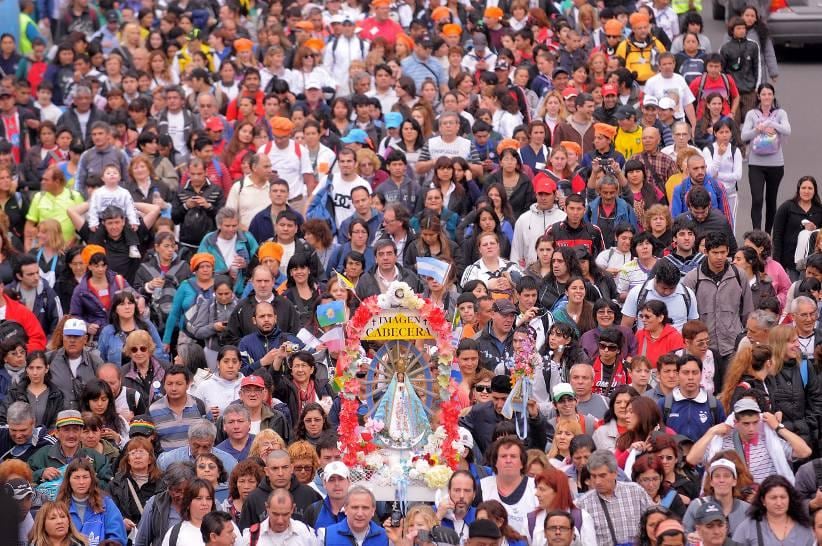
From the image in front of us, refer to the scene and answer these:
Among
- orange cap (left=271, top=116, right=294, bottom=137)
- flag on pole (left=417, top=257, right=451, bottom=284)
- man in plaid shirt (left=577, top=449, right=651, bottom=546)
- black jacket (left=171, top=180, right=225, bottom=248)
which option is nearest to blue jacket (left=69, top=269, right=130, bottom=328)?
black jacket (left=171, top=180, right=225, bottom=248)

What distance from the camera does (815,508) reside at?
12.0 meters

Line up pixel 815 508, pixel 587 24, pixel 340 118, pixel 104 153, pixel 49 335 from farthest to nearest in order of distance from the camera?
pixel 587 24 → pixel 340 118 → pixel 104 153 → pixel 49 335 → pixel 815 508

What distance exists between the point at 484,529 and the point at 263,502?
6.18 feet

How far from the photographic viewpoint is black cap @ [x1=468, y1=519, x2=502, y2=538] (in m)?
11.3

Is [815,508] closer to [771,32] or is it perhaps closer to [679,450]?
[679,450]

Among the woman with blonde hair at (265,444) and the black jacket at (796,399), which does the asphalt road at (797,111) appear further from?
the woman with blonde hair at (265,444)

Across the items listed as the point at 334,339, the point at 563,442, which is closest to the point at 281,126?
the point at 334,339

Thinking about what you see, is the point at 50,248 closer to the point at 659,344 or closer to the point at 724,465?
the point at 659,344

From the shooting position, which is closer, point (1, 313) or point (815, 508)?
point (815, 508)

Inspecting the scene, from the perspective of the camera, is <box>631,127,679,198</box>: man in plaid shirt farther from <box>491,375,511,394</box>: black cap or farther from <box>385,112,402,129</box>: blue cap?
<box>491,375,511,394</box>: black cap

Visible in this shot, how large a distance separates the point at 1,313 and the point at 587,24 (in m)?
11.2

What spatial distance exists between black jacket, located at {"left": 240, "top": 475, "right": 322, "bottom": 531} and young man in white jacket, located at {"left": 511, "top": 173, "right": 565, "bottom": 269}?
5485 mm

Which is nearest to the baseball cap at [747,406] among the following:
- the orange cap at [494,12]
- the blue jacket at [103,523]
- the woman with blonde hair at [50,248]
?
the blue jacket at [103,523]

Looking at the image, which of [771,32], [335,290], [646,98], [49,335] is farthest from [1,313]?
[771,32]
